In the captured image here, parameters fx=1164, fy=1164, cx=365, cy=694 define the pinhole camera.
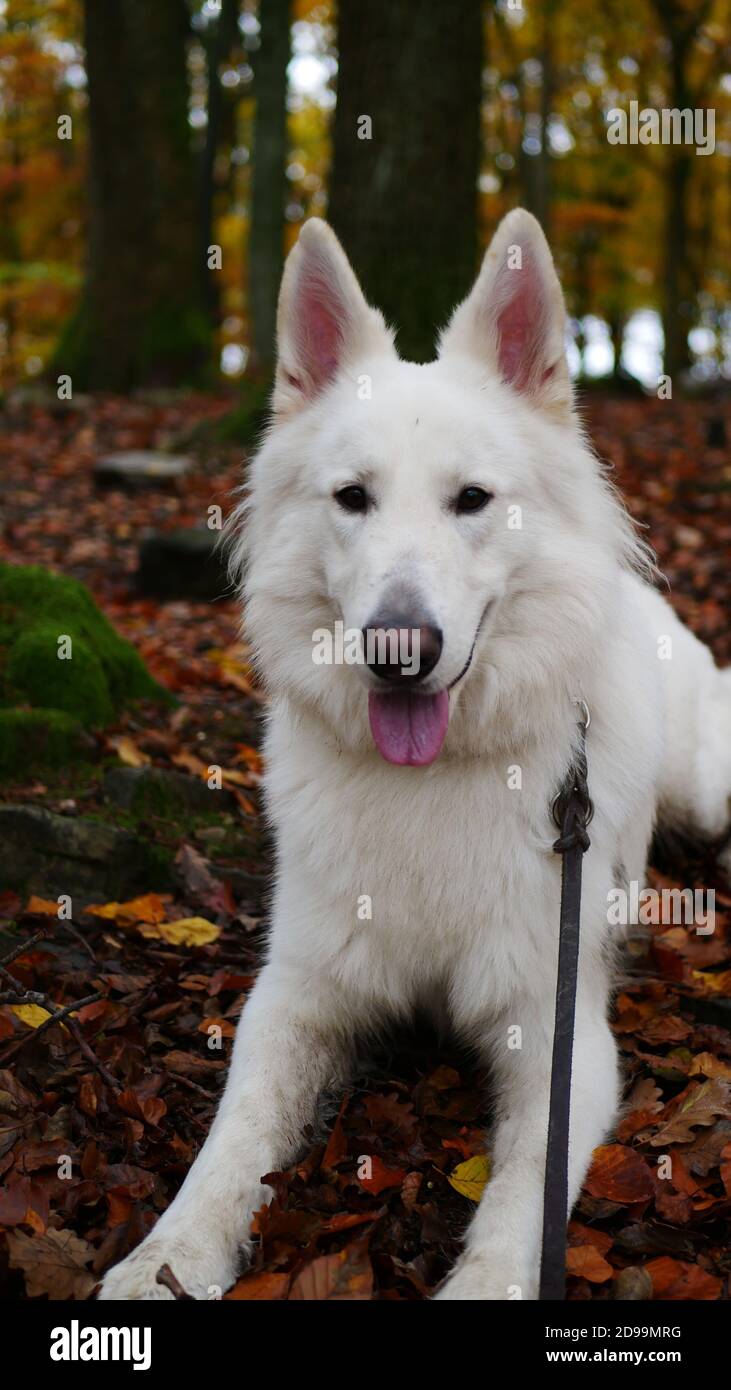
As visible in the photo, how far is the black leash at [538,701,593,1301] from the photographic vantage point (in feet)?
7.50

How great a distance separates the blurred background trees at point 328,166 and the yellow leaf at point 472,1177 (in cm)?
456

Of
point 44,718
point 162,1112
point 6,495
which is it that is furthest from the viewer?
point 6,495

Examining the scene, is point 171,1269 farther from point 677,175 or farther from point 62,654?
point 677,175

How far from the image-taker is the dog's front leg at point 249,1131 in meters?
2.32

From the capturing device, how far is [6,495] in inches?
364

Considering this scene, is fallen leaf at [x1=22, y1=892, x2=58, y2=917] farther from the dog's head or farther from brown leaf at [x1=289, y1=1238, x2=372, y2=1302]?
brown leaf at [x1=289, y1=1238, x2=372, y2=1302]

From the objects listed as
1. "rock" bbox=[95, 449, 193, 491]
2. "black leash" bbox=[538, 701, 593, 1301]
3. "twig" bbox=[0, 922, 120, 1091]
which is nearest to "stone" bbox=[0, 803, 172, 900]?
"twig" bbox=[0, 922, 120, 1091]

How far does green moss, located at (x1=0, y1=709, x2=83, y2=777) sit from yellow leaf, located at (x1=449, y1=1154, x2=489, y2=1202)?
215 centimetres

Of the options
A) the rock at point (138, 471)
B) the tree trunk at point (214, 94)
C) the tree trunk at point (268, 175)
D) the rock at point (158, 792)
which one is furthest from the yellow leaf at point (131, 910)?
the tree trunk at point (214, 94)

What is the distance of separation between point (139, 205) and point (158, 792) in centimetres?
1010

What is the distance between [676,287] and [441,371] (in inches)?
675

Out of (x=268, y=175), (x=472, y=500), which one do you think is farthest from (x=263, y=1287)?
(x=268, y=175)

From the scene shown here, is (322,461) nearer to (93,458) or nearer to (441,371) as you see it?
(441,371)
